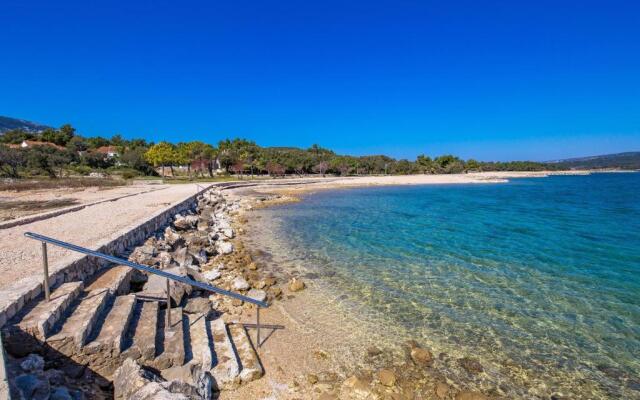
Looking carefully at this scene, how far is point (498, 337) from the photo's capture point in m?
6.62

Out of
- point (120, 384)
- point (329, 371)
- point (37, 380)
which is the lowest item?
point (329, 371)

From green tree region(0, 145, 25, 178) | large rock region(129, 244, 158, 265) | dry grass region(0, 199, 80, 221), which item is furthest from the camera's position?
green tree region(0, 145, 25, 178)

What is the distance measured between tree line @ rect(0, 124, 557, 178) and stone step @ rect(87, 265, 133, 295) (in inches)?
1690

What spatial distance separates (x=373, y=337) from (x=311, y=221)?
45.4 ft

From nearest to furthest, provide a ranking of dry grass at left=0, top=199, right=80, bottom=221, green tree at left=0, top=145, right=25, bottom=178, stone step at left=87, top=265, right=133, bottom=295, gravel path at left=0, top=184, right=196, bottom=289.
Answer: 1. stone step at left=87, top=265, right=133, bottom=295
2. gravel path at left=0, top=184, right=196, bottom=289
3. dry grass at left=0, top=199, right=80, bottom=221
4. green tree at left=0, top=145, right=25, bottom=178

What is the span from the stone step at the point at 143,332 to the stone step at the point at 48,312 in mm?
937

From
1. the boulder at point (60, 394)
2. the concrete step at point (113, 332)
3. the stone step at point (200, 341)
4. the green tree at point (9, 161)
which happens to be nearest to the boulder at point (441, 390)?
the stone step at point (200, 341)

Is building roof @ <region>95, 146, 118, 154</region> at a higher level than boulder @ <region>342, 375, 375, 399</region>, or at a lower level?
higher

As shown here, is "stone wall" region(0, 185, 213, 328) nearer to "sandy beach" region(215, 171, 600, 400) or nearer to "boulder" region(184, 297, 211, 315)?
"boulder" region(184, 297, 211, 315)

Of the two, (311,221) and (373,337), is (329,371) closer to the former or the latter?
(373,337)

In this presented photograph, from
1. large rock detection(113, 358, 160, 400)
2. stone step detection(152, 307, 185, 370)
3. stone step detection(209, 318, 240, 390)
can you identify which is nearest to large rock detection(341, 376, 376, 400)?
stone step detection(209, 318, 240, 390)

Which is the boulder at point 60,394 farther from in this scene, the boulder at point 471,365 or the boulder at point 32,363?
the boulder at point 471,365

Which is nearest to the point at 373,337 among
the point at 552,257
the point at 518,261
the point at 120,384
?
the point at 120,384

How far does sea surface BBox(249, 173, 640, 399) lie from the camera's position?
18.8 ft
